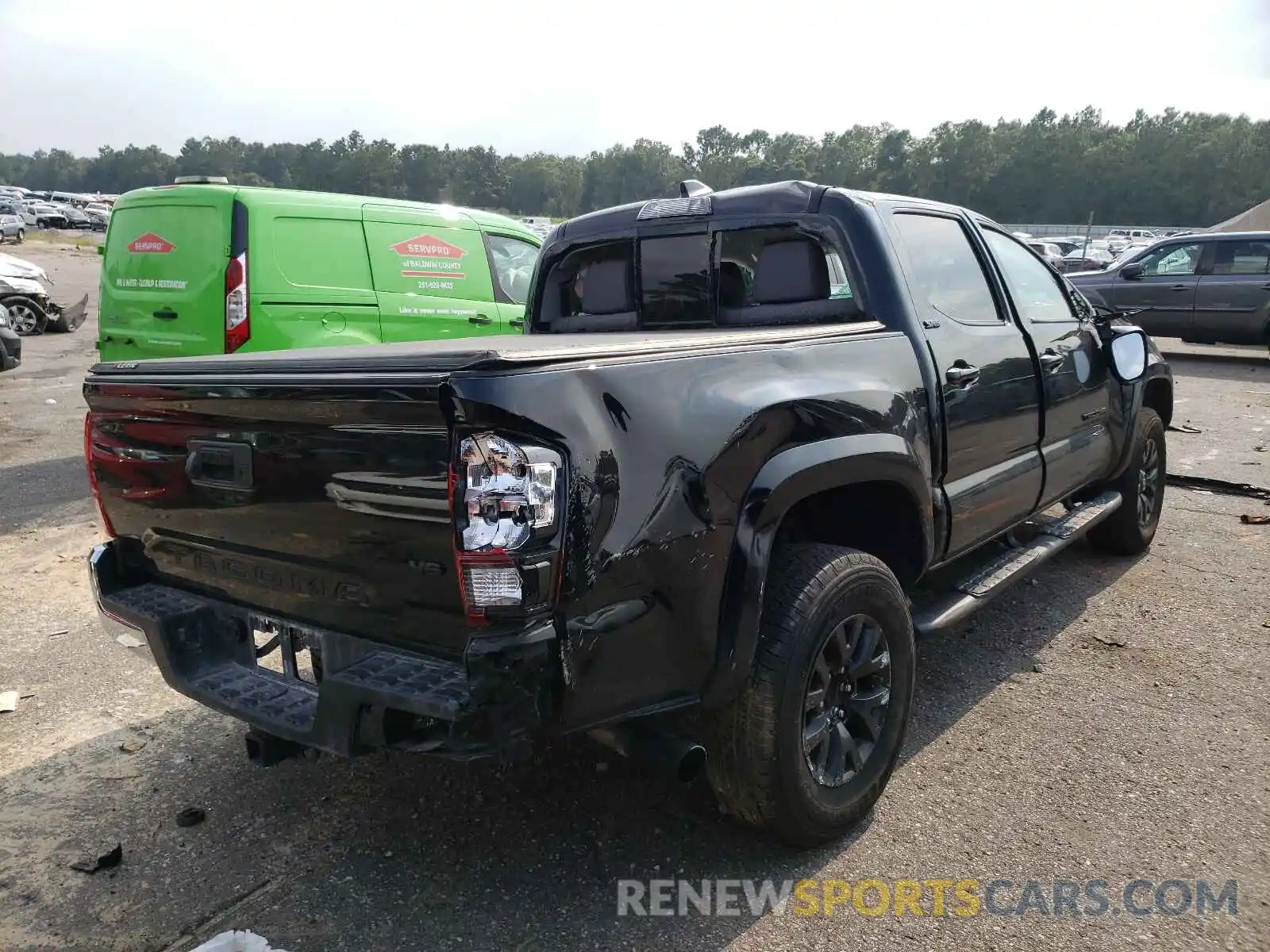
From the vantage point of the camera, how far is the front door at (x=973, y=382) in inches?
129

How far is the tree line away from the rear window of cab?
231ft

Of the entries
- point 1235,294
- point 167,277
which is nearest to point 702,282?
point 167,277

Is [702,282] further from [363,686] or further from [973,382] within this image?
[363,686]

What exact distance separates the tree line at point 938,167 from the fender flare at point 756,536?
237 feet

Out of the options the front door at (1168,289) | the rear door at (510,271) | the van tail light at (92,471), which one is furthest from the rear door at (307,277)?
the front door at (1168,289)

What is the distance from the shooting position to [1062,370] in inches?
161

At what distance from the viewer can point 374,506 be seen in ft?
6.91

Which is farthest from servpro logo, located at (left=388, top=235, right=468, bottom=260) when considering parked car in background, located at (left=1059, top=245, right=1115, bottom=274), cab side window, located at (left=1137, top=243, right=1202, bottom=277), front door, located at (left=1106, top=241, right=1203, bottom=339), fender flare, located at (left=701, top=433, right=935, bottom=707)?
parked car in background, located at (left=1059, top=245, right=1115, bottom=274)

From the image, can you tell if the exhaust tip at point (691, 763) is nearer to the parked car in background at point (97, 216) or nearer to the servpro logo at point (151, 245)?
the servpro logo at point (151, 245)

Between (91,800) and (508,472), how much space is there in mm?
2147

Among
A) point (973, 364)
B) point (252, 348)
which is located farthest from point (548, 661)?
point (252, 348)

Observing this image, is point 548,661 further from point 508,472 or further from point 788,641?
point 788,641

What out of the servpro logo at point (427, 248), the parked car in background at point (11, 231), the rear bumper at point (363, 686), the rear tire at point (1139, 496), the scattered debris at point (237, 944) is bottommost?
the scattered debris at point (237, 944)

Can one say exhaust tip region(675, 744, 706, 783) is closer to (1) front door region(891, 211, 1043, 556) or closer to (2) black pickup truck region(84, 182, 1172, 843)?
(2) black pickup truck region(84, 182, 1172, 843)
